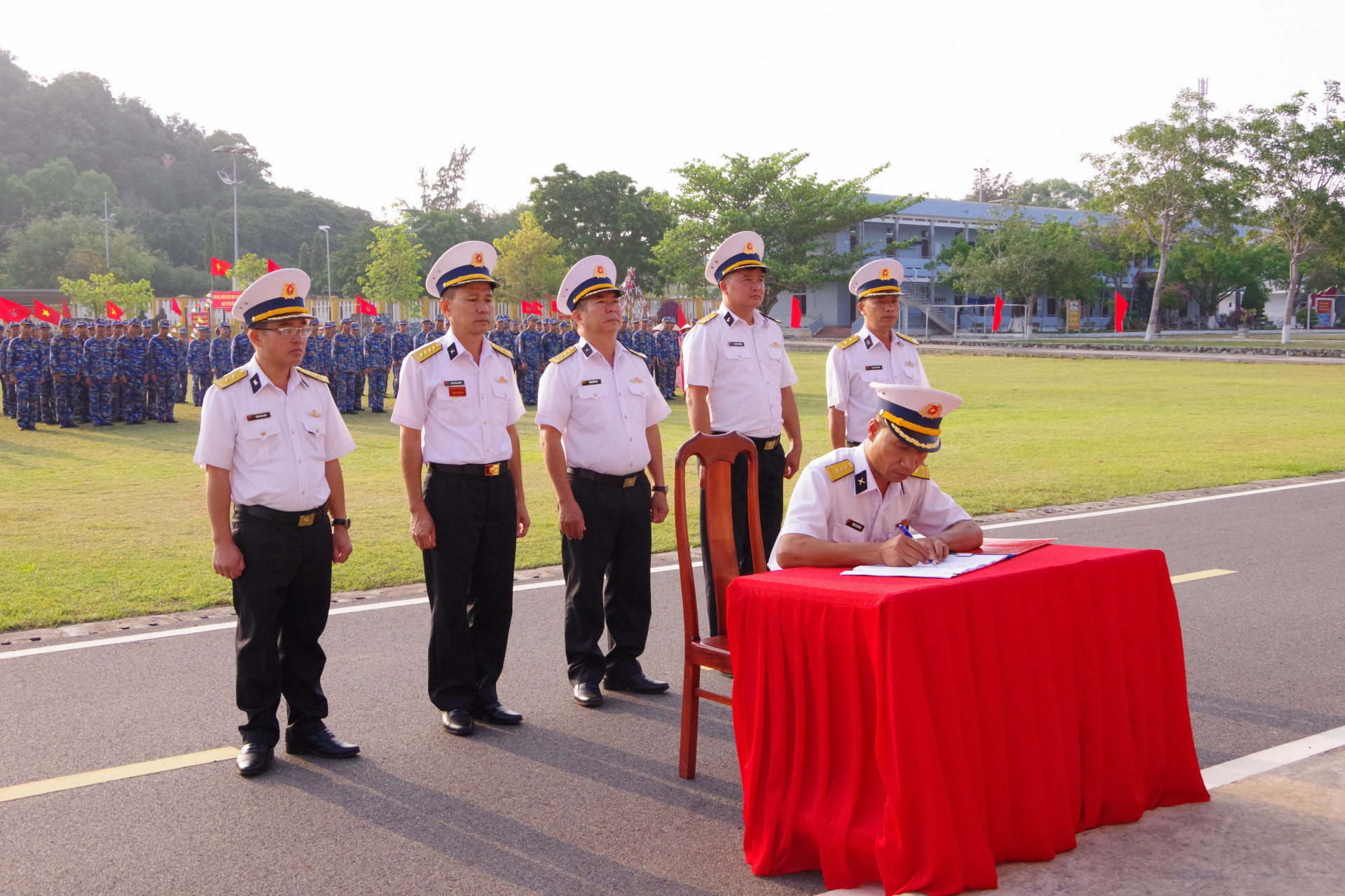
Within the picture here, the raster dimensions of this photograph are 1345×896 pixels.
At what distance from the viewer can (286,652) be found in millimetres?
4863

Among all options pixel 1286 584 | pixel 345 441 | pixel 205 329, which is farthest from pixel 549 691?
pixel 205 329

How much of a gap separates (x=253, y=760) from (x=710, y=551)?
6.66 ft

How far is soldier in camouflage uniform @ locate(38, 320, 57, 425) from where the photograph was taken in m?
21.0

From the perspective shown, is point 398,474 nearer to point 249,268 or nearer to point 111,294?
point 249,268

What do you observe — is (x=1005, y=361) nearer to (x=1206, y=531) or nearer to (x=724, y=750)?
(x=1206, y=531)

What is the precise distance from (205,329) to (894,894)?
83.4 ft

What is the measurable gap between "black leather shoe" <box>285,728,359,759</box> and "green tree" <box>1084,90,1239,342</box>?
55.0 m

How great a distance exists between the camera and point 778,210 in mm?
54438

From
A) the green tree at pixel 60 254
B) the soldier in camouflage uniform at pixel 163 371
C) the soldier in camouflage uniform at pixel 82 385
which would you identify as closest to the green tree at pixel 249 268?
the green tree at pixel 60 254

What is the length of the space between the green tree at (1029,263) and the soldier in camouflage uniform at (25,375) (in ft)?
161

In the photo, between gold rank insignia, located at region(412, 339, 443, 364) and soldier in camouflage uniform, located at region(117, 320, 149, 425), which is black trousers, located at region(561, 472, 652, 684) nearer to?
gold rank insignia, located at region(412, 339, 443, 364)

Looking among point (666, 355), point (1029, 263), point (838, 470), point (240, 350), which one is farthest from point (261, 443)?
point (1029, 263)

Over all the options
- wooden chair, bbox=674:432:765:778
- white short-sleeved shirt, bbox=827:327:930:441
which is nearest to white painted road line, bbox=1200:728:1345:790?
wooden chair, bbox=674:432:765:778

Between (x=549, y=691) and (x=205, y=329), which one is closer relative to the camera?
(x=549, y=691)
